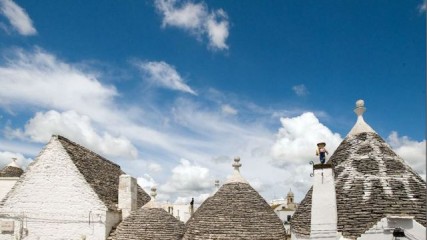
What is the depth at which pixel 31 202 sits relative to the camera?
1809 centimetres

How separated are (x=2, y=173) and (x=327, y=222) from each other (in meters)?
25.2

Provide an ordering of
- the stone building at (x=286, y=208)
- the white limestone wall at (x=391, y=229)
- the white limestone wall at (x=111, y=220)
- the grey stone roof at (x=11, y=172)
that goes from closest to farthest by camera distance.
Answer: the white limestone wall at (x=391, y=229) → the white limestone wall at (x=111, y=220) → the grey stone roof at (x=11, y=172) → the stone building at (x=286, y=208)

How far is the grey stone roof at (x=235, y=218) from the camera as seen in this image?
15.1 m

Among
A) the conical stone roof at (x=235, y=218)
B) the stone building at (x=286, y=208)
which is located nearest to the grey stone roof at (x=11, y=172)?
the conical stone roof at (x=235, y=218)

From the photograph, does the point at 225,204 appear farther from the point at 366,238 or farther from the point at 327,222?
the point at 366,238

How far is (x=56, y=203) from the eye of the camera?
1802 centimetres

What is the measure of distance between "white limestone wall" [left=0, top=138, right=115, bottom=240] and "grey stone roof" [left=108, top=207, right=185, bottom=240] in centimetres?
144

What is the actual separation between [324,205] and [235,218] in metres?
4.30

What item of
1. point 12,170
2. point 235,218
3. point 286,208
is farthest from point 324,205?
point 286,208

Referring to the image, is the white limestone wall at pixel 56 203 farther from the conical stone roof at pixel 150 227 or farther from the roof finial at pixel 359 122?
the roof finial at pixel 359 122

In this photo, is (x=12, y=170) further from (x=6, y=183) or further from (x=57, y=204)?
(x=57, y=204)

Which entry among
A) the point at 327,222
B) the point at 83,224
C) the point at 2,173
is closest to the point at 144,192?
the point at 83,224

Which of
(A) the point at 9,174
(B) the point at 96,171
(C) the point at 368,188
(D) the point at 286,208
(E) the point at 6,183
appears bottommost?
(D) the point at 286,208

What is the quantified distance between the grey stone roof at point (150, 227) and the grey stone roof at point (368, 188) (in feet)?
16.2
